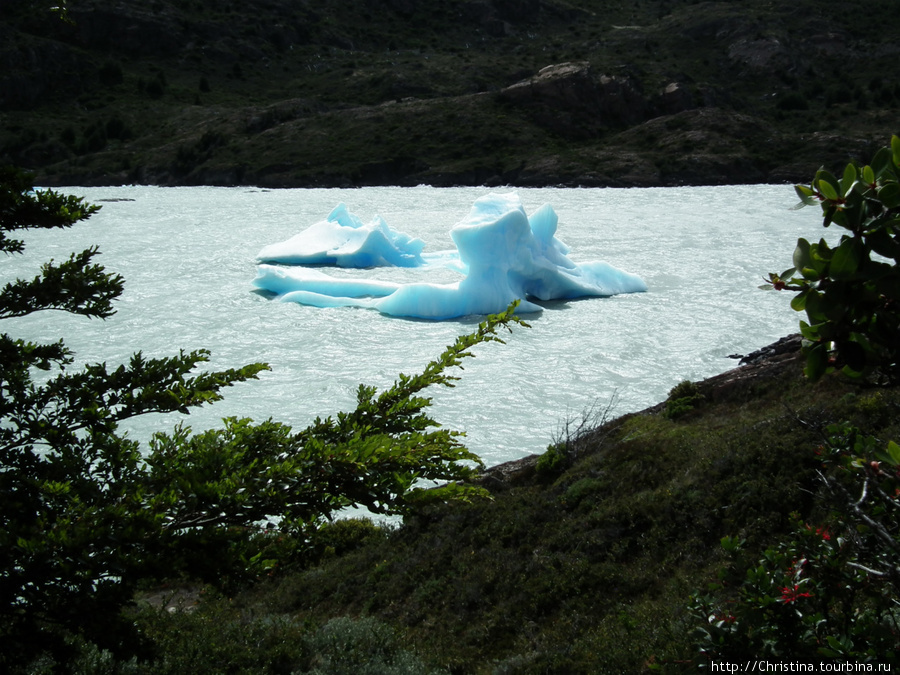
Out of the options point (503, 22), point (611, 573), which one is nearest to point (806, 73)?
point (503, 22)

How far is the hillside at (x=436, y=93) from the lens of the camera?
52.7 metres

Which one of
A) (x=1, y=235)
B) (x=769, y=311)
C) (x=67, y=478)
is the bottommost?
(x=769, y=311)

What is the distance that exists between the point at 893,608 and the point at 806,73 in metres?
78.1

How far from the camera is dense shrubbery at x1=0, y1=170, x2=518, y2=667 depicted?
8.46 feet

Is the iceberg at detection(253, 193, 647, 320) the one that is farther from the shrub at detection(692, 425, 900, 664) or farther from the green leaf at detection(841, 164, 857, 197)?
the green leaf at detection(841, 164, 857, 197)

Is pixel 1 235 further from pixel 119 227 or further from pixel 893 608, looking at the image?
pixel 119 227

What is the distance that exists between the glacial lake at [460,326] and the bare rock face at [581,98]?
26.5 m

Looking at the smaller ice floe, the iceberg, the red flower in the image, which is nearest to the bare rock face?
the smaller ice floe

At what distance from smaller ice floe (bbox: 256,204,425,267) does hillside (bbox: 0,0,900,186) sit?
25.4m

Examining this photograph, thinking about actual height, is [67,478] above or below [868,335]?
below

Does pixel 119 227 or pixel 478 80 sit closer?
pixel 119 227

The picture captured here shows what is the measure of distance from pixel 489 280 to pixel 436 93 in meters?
50.4

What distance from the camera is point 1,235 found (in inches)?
138

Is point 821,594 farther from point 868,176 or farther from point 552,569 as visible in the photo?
point 552,569
